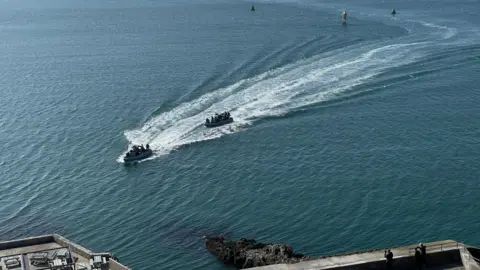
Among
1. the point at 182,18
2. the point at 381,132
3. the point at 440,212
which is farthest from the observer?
the point at 182,18

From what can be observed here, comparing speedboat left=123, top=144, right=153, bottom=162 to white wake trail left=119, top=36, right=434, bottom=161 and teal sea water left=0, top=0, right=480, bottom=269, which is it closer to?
teal sea water left=0, top=0, right=480, bottom=269

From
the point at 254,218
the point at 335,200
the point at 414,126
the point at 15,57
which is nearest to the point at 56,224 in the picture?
the point at 254,218

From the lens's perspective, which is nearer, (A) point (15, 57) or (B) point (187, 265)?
(B) point (187, 265)

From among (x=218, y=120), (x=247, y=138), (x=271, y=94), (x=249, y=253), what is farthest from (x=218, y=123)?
(x=249, y=253)

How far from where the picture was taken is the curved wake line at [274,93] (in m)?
83.4

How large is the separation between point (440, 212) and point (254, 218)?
19.2 meters

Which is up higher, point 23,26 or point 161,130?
point 23,26

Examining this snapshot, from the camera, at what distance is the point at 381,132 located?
8212 cm

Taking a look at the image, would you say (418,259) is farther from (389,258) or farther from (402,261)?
(389,258)

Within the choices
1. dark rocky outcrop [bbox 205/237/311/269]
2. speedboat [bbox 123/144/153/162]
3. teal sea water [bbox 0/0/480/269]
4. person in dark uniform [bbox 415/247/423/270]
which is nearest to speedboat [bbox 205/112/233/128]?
teal sea water [bbox 0/0/480/269]

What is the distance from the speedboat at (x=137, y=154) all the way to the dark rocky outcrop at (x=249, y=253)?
21317mm

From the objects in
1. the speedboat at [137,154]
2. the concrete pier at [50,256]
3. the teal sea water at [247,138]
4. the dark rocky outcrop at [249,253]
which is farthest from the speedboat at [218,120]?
the concrete pier at [50,256]

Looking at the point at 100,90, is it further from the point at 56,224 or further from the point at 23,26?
the point at 23,26

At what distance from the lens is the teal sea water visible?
204ft
